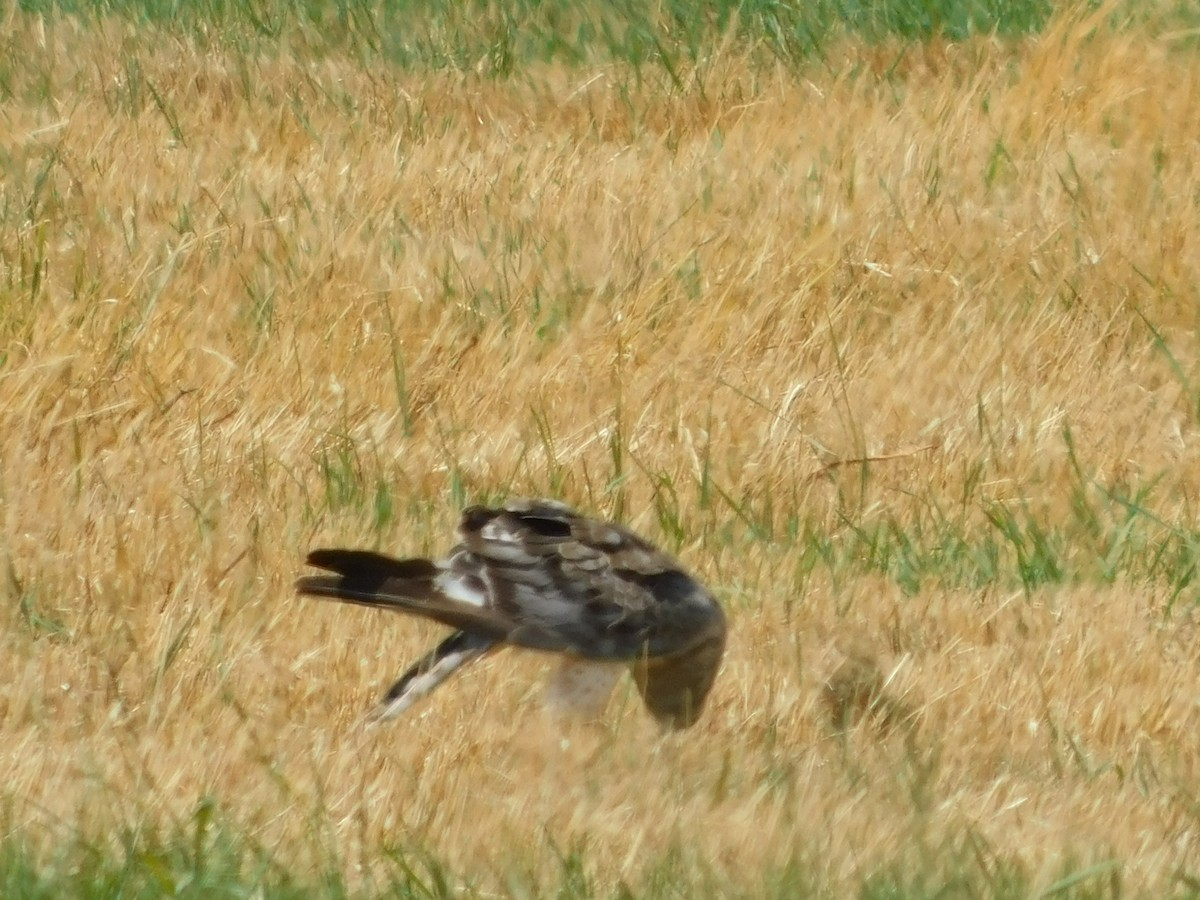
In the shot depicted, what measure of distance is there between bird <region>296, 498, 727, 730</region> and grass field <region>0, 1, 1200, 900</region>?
101 millimetres

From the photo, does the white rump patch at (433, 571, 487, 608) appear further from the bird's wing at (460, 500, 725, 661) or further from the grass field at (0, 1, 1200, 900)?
the grass field at (0, 1, 1200, 900)

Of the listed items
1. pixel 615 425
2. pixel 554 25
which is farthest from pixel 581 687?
pixel 554 25

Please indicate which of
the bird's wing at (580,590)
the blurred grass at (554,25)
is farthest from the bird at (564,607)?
the blurred grass at (554,25)

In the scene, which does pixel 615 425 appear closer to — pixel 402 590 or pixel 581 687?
pixel 581 687

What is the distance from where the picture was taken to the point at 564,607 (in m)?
4.27

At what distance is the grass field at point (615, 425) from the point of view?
3783 millimetres

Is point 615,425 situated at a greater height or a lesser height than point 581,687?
lesser

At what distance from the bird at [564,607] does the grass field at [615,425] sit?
101mm

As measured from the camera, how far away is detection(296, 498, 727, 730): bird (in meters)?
4.17

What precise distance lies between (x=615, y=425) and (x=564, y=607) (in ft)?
5.74

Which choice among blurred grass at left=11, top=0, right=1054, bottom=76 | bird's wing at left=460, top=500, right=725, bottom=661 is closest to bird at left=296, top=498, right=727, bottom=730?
bird's wing at left=460, top=500, right=725, bottom=661

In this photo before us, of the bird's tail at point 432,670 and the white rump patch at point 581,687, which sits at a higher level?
the bird's tail at point 432,670

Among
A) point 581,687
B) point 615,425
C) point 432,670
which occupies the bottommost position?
point 615,425

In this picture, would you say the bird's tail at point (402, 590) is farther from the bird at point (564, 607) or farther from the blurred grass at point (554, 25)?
the blurred grass at point (554, 25)
